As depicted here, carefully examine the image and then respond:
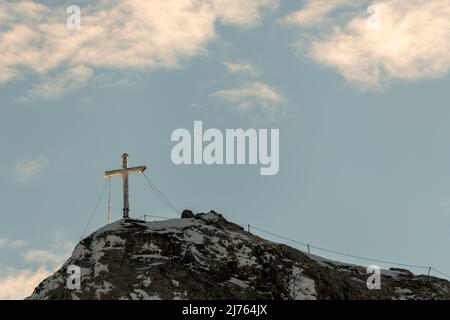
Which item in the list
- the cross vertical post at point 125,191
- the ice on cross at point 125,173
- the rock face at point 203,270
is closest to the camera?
the rock face at point 203,270

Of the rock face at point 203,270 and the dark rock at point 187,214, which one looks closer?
the rock face at point 203,270

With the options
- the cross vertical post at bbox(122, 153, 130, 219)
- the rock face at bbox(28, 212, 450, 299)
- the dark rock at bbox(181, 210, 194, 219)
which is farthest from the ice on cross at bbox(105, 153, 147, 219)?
the dark rock at bbox(181, 210, 194, 219)

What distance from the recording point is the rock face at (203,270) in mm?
39594

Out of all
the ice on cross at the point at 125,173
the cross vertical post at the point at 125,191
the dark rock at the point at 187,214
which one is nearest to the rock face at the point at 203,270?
the dark rock at the point at 187,214

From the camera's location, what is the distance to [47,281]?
136 feet

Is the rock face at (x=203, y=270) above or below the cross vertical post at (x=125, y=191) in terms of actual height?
below

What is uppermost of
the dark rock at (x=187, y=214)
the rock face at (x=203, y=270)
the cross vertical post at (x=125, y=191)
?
the cross vertical post at (x=125, y=191)

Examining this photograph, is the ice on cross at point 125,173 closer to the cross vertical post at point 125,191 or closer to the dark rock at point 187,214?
the cross vertical post at point 125,191

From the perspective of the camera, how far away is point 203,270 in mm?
41125

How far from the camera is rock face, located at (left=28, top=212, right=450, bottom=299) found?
3959 cm

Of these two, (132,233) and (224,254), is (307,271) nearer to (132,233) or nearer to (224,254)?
(224,254)

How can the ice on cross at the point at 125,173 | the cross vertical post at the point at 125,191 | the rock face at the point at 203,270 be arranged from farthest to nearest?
1. the ice on cross at the point at 125,173
2. the cross vertical post at the point at 125,191
3. the rock face at the point at 203,270

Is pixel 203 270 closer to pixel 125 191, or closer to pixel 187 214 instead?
pixel 187 214
